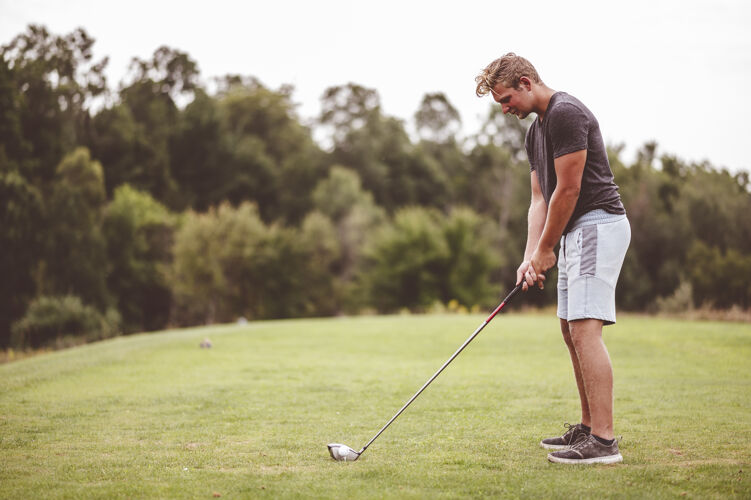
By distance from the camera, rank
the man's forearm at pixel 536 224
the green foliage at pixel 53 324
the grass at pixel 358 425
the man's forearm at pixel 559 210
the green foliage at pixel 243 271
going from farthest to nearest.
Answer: the green foliage at pixel 243 271
the green foliage at pixel 53 324
the man's forearm at pixel 536 224
the man's forearm at pixel 559 210
the grass at pixel 358 425

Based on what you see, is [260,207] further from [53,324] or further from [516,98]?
[516,98]

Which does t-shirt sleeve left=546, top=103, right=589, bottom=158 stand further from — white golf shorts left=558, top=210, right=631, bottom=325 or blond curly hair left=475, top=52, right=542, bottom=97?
white golf shorts left=558, top=210, right=631, bottom=325

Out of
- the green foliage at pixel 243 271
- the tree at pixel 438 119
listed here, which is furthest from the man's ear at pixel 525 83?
the tree at pixel 438 119

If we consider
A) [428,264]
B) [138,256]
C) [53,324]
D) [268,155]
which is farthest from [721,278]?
[268,155]

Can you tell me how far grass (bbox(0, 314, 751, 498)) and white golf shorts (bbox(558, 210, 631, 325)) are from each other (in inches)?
33.4

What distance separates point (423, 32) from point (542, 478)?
4334 cm

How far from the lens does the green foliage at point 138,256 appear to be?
1655 inches

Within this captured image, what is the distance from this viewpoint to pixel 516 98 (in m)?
4.22

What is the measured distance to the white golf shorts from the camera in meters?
4.01

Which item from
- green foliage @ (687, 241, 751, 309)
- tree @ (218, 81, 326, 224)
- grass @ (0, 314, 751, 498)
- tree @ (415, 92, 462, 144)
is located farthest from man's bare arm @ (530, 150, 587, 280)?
tree @ (415, 92, 462, 144)

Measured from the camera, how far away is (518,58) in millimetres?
4234

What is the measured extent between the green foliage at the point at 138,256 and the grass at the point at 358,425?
33602 mm

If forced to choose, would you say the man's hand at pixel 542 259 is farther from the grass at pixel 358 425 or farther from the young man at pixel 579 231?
the grass at pixel 358 425

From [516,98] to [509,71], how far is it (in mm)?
162
